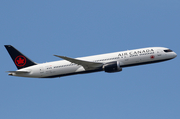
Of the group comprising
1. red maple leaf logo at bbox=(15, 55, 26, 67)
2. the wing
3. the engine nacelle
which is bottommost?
the engine nacelle

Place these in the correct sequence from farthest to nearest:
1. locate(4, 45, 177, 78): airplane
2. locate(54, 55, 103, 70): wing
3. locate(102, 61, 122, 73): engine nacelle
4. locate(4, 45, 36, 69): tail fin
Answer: locate(4, 45, 36, 69): tail fin → locate(4, 45, 177, 78): airplane → locate(54, 55, 103, 70): wing → locate(102, 61, 122, 73): engine nacelle

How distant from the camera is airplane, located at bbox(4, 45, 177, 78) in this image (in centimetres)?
5066

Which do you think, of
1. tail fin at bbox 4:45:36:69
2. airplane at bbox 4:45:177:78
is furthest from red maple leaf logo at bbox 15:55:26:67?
airplane at bbox 4:45:177:78

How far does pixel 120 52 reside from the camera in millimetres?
52375

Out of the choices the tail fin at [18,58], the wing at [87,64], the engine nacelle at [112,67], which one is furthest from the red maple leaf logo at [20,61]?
the engine nacelle at [112,67]

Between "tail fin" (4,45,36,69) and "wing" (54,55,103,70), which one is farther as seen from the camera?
"tail fin" (4,45,36,69)

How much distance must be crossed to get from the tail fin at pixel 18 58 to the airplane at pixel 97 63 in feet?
1.07

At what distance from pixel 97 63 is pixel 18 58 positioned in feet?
57.8

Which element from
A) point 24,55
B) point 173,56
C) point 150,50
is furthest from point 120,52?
point 24,55

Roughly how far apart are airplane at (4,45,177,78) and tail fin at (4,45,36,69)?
1.07ft

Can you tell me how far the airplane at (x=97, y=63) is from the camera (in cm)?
5066

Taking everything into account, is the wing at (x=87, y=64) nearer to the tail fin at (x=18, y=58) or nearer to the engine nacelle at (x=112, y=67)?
the engine nacelle at (x=112, y=67)

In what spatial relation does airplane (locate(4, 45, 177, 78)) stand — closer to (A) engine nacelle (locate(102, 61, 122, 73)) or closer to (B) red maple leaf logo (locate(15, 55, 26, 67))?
(A) engine nacelle (locate(102, 61, 122, 73))

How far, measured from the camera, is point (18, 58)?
5644cm
